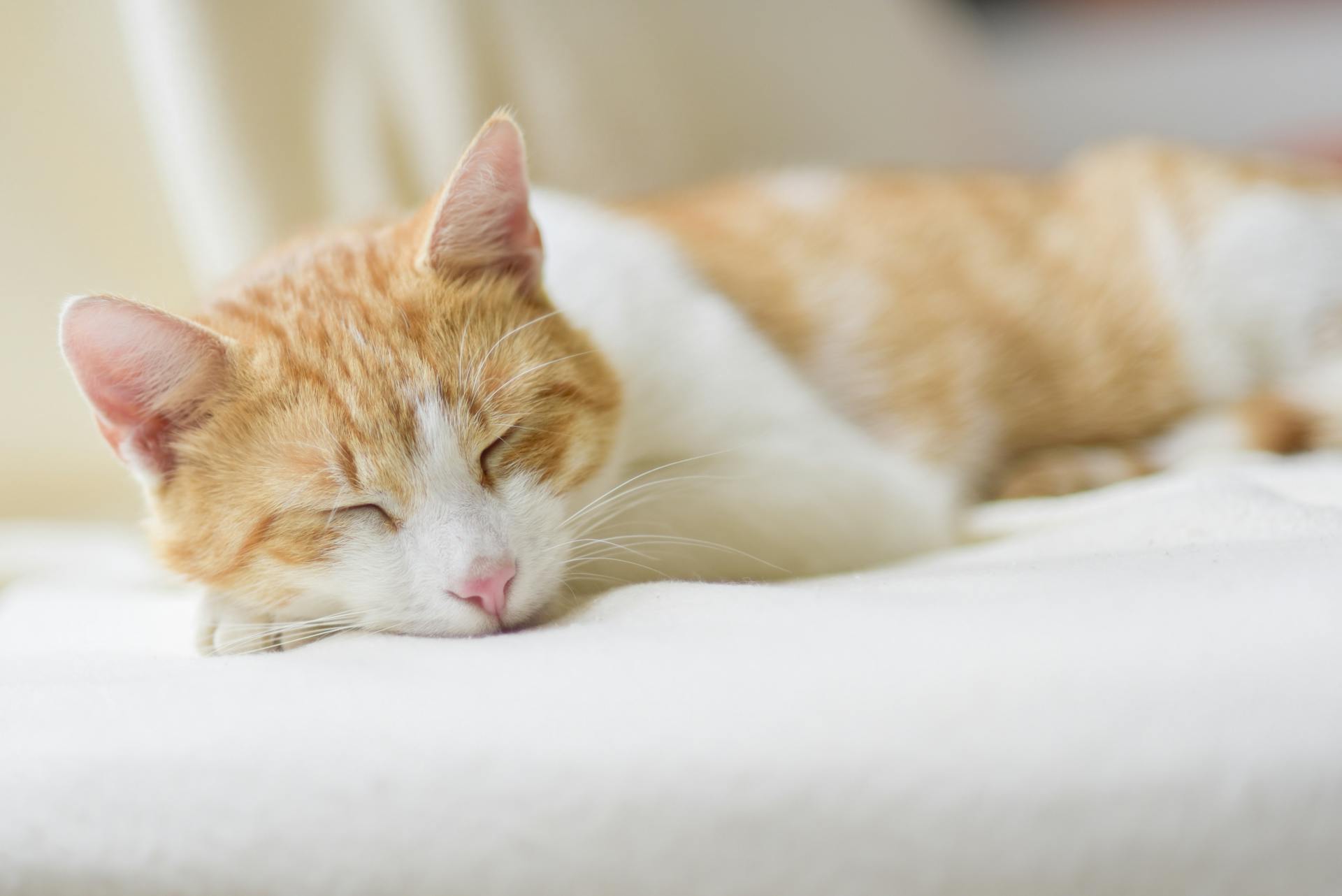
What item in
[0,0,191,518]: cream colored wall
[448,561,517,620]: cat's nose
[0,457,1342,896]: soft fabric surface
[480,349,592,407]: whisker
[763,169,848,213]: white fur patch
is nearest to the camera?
[0,457,1342,896]: soft fabric surface

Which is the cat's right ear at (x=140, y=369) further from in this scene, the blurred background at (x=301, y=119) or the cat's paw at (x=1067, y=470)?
the cat's paw at (x=1067, y=470)

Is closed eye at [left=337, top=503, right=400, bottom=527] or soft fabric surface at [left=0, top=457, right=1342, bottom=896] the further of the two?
closed eye at [left=337, top=503, right=400, bottom=527]

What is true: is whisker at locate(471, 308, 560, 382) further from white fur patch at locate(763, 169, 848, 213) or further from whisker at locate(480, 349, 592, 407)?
white fur patch at locate(763, 169, 848, 213)

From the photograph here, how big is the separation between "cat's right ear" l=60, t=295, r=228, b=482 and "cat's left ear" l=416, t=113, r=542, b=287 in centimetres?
27

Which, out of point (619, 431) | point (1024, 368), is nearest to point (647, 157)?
point (1024, 368)

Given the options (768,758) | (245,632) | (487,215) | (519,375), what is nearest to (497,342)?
(519,375)

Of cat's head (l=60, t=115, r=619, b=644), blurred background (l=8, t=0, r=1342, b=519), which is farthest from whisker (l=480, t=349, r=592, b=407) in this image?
blurred background (l=8, t=0, r=1342, b=519)

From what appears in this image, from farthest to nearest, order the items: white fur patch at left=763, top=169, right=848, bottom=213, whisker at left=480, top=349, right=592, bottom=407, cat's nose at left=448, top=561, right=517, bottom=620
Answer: white fur patch at left=763, top=169, right=848, bottom=213 < whisker at left=480, top=349, right=592, bottom=407 < cat's nose at left=448, top=561, right=517, bottom=620

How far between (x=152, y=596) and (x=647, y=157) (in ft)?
4.81

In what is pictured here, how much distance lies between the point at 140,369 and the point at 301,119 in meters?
1.03

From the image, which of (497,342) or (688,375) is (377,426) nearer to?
(497,342)

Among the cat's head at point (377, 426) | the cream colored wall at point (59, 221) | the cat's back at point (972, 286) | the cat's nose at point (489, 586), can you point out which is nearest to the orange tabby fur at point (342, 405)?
the cat's head at point (377, 426)

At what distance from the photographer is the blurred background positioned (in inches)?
68.8

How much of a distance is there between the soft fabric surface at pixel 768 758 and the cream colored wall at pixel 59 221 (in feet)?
3.61
